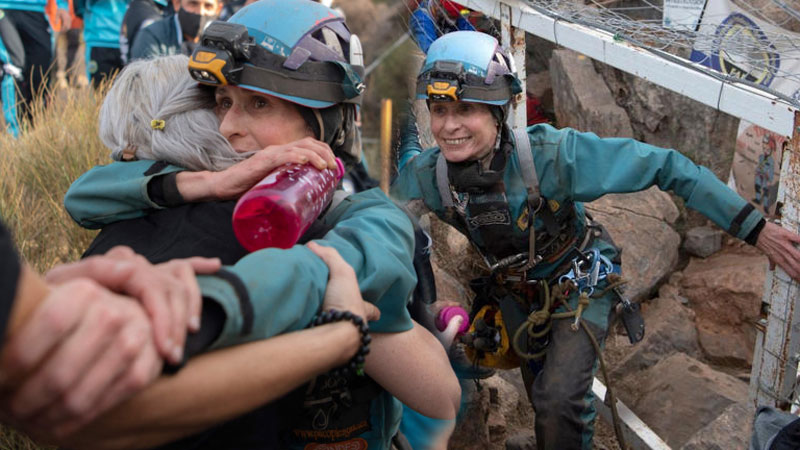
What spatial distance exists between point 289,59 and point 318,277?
76 cm

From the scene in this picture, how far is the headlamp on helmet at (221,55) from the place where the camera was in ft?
6.31

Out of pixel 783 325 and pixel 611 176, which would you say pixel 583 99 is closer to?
pixel 611 176

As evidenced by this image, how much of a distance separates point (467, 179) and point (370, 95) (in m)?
8.85

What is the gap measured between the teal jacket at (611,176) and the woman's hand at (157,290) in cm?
262

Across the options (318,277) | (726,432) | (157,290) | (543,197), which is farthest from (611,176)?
(157,290)

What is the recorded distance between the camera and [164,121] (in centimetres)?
199

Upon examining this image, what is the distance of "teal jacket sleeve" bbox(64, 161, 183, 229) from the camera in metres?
1.87

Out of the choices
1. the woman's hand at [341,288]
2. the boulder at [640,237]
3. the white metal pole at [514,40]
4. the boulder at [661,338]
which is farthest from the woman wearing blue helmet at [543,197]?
the woman's hand at [341,288]

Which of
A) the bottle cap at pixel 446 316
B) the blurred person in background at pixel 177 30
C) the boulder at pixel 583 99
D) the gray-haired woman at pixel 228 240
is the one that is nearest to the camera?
the gray-haired woman at pixel 228 240

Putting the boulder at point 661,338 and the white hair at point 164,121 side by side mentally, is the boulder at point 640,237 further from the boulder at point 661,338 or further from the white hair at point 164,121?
the white hair at point 164,121

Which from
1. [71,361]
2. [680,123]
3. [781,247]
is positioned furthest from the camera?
[680,123]

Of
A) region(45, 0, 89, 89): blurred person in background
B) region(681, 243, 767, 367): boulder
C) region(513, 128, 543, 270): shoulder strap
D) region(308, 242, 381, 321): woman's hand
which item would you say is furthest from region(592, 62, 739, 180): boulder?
region(308, 242, 381, 321): woman's hand

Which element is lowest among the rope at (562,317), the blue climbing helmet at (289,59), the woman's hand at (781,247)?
the rope at (562,317)

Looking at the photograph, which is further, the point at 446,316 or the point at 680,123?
the point at 680,123
